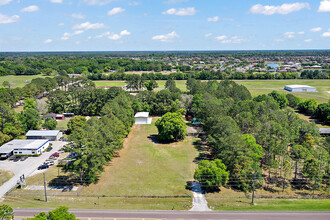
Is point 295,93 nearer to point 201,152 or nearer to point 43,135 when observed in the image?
point 201,152

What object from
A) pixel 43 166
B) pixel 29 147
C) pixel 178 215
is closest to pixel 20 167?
pixel 43 166

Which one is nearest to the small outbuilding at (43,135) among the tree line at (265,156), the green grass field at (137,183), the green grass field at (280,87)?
the green grass field at (137,183)

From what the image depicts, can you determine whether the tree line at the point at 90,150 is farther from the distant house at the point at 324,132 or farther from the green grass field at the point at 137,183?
the distant house at the point at 324,132

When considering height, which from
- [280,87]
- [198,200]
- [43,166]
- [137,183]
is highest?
[280,87]

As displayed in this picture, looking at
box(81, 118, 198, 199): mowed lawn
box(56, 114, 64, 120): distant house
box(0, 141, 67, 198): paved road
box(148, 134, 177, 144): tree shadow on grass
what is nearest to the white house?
box(0, 141, 67, 198): paved road

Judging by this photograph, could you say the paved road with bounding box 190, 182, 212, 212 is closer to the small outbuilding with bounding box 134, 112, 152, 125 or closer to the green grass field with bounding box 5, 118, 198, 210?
the green grass field with bounding box 5, 118, 198, 210

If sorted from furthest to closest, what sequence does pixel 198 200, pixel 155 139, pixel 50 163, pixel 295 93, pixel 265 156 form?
pixel 295 93
pixel 155 139
pixel 265 156
pixel 50 163
pixel 198 200
